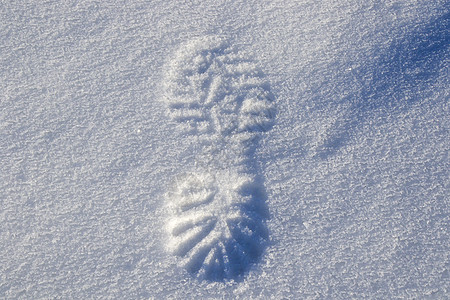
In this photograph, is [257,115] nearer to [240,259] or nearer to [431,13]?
[240,259]

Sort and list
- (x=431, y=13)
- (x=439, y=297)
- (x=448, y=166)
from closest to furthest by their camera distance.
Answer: (x=439, y=297) < (x=448, y=166) < (x=431, y=13)

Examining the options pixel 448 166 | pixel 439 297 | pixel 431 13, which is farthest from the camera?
pixel 431 13

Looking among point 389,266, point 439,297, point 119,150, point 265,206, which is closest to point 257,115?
point 265,206

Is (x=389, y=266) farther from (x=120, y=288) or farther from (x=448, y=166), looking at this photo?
(x=120, y=288)

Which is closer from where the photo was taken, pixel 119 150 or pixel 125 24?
pixel 119 150

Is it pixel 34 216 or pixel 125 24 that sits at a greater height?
pixel 125 24

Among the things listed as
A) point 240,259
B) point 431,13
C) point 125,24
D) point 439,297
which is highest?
point 125,24
